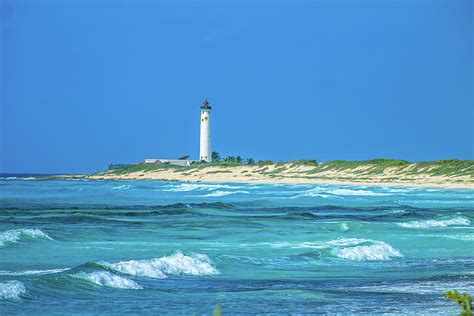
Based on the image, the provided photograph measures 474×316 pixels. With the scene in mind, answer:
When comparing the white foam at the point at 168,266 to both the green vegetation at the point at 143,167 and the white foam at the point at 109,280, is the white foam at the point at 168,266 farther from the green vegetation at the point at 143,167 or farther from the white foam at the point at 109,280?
the green vegetation at the point at 143,167

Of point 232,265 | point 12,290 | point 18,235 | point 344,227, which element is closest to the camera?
point 12,290

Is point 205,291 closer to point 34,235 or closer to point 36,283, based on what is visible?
point 36,283

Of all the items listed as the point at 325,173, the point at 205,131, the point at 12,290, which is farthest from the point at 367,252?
the point at 205,131

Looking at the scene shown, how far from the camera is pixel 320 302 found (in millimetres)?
12711

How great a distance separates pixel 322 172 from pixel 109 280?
77.3 m

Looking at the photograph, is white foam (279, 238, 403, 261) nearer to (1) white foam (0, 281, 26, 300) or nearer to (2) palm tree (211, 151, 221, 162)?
(1) white foam (0, 281, 26, 300)

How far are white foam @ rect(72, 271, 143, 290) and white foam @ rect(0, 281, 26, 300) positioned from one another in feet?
4.44

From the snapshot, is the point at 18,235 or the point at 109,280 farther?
the point at 18,235

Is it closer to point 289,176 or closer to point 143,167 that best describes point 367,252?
point 289,176

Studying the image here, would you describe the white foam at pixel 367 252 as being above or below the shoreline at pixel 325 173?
below

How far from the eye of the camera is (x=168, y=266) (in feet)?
54.4

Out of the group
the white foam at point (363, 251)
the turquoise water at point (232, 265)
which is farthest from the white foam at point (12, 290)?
the white foam at point (363, 251)

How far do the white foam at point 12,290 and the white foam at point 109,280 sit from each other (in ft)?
4.44

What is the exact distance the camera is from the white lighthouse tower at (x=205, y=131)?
10400 cm
